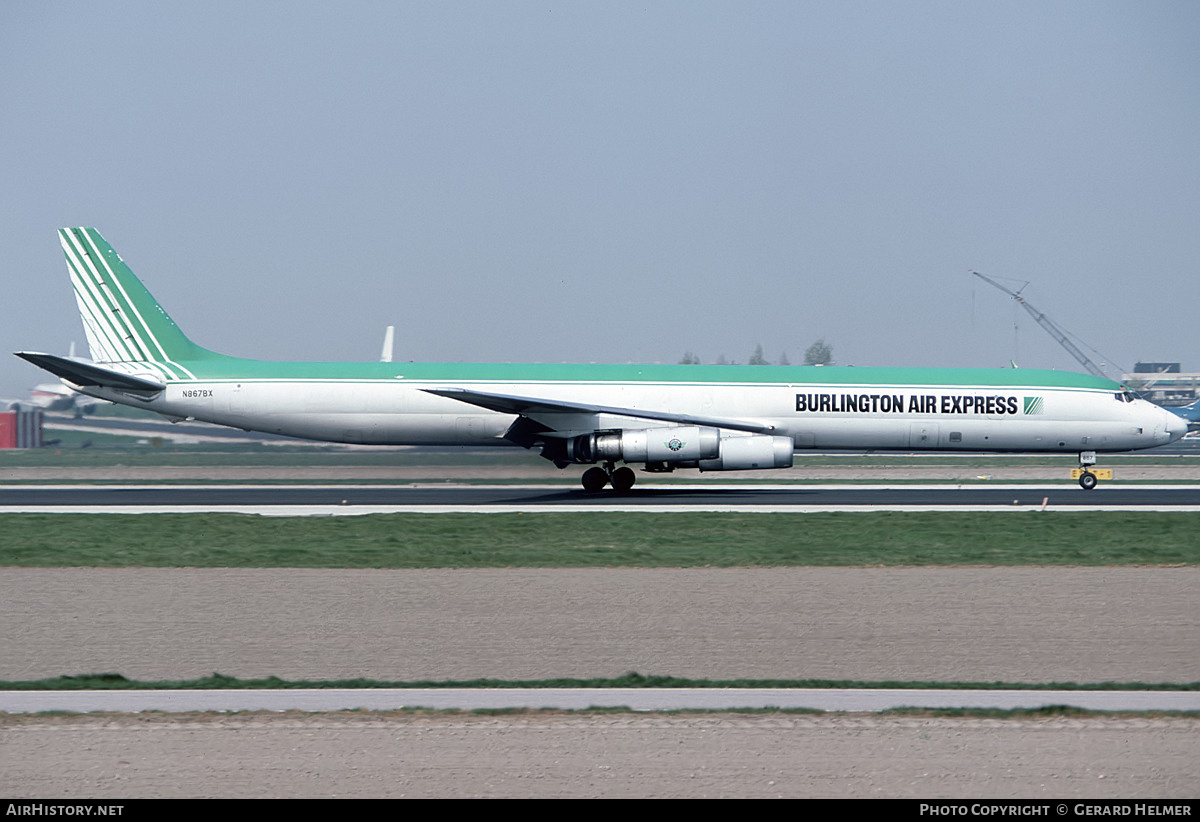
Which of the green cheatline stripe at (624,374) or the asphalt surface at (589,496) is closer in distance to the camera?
the asphalt surface at (589,496)

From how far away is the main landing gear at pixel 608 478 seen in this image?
35.0 meters

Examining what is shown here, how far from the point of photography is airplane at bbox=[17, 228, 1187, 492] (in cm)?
3588

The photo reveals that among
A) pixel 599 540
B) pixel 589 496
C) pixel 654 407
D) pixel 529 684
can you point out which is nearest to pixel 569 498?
pixel 589 496

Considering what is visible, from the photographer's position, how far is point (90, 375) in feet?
116

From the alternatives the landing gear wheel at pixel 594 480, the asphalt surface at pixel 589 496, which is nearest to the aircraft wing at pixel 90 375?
the asphalt surface at pixel 589 496

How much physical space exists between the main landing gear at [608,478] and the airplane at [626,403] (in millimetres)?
45

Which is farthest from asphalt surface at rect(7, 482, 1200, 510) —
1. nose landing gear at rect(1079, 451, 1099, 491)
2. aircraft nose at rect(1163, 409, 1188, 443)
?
aircraft nose at rect(1163, 409, 1188, 443)

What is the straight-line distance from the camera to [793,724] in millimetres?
9727

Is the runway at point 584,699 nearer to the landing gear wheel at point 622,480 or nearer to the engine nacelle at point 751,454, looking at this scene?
the engine nacelle at point 751,454

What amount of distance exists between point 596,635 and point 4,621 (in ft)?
26.2

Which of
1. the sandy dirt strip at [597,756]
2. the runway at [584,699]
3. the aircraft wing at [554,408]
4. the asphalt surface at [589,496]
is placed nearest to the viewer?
the sandy dirt strip at [597,756]

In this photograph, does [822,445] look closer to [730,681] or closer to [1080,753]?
[730,681]

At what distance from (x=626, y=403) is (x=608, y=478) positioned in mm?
2559
